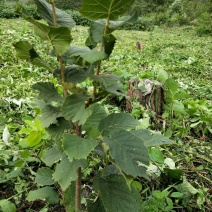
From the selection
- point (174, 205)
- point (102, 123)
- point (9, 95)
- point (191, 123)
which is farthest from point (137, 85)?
point (102, 123)

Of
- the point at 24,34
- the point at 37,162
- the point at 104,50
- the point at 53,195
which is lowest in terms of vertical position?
the point at 24,34

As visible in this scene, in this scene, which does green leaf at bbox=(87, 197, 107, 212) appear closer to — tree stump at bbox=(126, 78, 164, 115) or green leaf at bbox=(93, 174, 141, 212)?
green leaf at bbox=(93, 174, 141, 212)

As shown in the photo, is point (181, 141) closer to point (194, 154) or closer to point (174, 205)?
point (194, 154)

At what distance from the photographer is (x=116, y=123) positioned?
30.2 inches

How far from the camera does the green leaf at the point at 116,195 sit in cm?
76

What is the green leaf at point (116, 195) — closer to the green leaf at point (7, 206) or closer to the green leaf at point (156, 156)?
the green leaf at point (7, 206)

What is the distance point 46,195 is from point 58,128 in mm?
295

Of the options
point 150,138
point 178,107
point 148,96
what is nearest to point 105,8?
point 150,138

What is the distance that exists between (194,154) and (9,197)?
95 centimetres

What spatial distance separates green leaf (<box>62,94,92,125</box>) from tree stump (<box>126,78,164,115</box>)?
4.71 ft

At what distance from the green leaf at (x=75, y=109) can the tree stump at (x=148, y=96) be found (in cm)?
144

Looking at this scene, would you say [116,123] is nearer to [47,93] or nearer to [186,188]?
[47,93]

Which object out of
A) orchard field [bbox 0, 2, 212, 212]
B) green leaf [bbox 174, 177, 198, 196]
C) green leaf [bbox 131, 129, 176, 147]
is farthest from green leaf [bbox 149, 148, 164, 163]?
green leaf [bbox 131, 129, 176, 147]

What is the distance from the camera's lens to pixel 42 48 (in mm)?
4336
